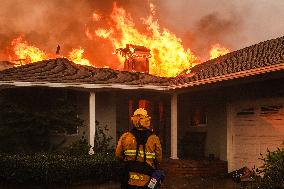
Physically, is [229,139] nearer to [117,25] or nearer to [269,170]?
[269,170]

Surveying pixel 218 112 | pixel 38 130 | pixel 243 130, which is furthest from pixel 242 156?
pixel 38 130

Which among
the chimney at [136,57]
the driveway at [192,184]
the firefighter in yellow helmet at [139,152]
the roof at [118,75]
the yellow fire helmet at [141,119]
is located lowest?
the driveway at [192,184]

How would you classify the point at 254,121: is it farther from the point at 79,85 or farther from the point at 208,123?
the point at 79,85

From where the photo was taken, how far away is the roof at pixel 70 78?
15.2 m

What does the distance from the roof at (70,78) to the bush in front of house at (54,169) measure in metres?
2.73

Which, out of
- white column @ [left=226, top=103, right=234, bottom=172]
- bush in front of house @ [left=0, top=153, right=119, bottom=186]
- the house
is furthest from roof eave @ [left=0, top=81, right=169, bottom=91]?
bush in front of house @ [left=0, top=153, right=119, bottom=186]

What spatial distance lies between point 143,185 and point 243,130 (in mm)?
8722

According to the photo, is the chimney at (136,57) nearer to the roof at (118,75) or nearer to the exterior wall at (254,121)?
the roof at (118,75)

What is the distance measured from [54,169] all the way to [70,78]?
13.3ft

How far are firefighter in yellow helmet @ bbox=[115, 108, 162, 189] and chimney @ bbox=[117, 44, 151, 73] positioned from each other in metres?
19.0

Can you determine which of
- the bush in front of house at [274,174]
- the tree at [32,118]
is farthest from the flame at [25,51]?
the bush in front of house at [274,174]

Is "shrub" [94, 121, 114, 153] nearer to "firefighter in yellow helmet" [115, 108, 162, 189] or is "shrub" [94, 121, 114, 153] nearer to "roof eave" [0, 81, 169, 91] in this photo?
"roof eave" [0, 81, 169, 91]

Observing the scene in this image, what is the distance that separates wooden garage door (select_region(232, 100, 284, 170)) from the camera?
524 inches

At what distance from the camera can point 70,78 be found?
16.0 m
